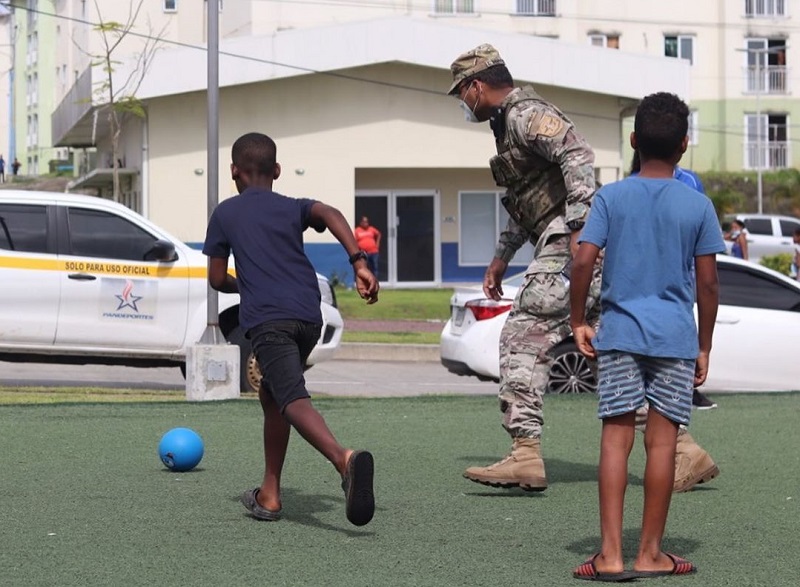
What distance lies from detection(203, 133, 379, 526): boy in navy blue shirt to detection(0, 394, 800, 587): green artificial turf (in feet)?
1.40

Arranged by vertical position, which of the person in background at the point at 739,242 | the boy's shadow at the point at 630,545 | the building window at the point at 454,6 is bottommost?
the boy's shadow at the point at 630,545

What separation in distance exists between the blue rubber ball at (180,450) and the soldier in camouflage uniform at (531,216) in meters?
1.46

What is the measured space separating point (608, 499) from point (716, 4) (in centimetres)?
5566

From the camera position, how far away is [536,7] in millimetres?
54500

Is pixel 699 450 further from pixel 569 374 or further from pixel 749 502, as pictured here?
pixel 569 374

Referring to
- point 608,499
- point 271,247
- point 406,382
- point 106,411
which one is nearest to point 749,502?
point 608,499

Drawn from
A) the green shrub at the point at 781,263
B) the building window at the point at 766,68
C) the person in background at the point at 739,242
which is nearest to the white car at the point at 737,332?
the person in background at the point at 739,242

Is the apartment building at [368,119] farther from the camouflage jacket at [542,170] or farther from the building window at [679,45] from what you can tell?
the building window at [679,45]

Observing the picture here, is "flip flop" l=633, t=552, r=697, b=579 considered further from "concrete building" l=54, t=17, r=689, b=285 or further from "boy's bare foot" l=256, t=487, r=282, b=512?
"concrete building" l=54, t=17, r=689, b=285

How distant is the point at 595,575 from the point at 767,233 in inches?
1469

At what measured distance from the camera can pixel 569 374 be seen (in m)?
12.8

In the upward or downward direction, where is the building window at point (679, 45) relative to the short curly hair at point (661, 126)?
upward

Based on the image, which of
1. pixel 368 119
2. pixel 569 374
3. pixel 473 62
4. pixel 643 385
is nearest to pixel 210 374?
pixel 569 374

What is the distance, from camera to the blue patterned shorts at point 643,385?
17.4 ft
